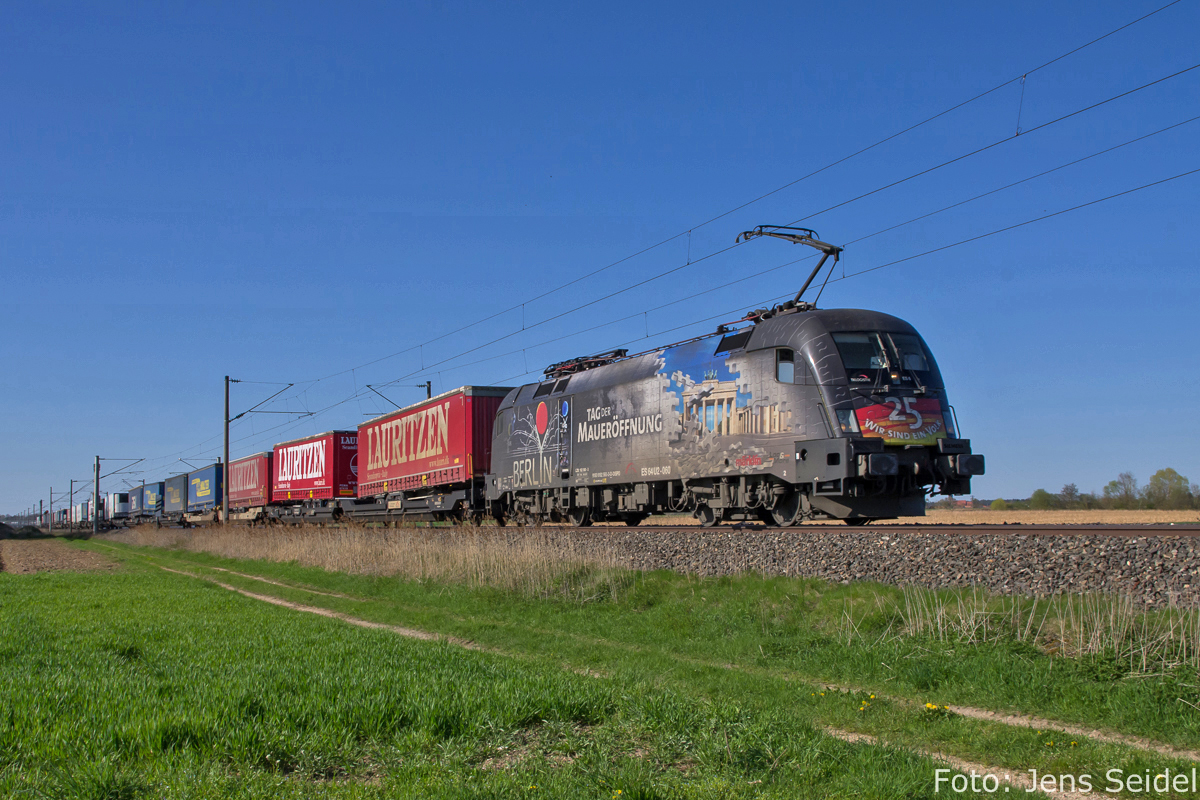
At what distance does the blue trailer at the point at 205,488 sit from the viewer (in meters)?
57.4

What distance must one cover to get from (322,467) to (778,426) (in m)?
29.6

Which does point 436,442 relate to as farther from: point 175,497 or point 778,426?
point 175,497

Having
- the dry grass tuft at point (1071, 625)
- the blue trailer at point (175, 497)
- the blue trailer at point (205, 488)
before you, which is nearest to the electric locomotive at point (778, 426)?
the dry grass tuft at point (1071, 625)

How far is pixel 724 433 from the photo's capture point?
17.1 m

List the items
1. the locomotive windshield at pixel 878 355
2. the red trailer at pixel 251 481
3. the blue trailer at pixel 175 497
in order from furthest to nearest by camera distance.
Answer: the blue trailer at pixel 175 497 → the red trailer at pixel 251 481 → the locomotive windshield at pixel 878 355

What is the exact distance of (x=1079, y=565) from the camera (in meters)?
9.41

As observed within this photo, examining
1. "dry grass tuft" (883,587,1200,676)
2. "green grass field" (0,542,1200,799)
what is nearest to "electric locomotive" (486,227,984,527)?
"green grass field" (0,542,1200,799)

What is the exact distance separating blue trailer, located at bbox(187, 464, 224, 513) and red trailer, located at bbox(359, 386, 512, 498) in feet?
86.0

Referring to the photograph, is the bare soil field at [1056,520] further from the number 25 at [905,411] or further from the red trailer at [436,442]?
the number 25 at [905,411]

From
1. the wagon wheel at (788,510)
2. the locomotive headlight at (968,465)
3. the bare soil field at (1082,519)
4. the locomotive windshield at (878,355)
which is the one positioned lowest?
the bare soil field at (1082,519)

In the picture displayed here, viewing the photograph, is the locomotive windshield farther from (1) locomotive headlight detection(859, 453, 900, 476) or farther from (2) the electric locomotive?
(1) locomotive headlight detection(859, 453, 900, 476)

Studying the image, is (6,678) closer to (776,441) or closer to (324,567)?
(776,441)

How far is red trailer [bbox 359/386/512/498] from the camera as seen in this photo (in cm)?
2797

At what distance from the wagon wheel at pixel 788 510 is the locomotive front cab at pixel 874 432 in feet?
2.30
